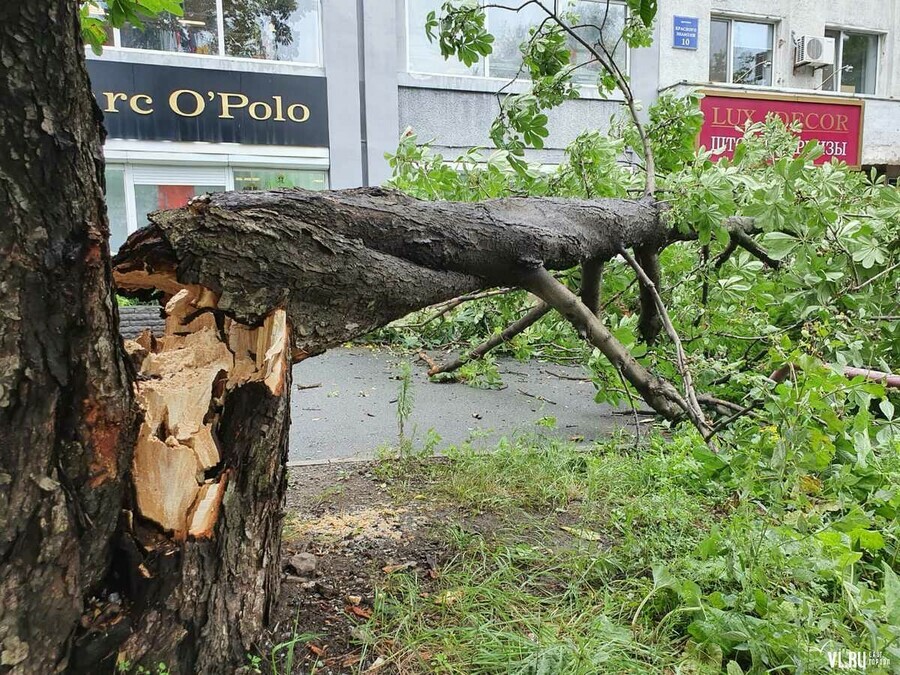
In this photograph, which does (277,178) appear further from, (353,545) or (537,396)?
(353,545)

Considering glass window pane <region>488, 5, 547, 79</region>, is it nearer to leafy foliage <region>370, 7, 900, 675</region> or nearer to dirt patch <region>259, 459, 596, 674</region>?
leafy foliage <region>370, 7, 900, 675</region>

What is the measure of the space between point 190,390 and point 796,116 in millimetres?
12821

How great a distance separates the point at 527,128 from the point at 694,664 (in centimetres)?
318

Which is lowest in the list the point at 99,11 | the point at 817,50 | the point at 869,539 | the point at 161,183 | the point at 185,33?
the point at 869,539

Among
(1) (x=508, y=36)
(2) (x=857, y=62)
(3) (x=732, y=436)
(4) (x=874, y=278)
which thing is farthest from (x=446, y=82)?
(3) (x=732, y=436)

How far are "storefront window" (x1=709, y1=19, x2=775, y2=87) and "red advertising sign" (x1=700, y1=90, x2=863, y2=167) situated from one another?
0.62 meters

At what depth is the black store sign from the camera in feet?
29.2

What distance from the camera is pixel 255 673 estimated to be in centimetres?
156

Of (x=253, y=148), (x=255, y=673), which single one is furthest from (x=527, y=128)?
(x=253, y=148)

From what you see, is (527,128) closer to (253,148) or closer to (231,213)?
(231,213)

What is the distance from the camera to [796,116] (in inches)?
449

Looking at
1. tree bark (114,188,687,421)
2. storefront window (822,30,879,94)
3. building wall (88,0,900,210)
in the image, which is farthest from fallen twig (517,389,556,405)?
storefront window (822,30,879,94)

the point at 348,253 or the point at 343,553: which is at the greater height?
the point at 348,253

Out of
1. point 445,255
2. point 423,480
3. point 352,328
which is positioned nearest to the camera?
point 352,328
